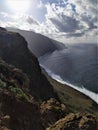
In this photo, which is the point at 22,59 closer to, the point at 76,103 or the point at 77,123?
the point at 76,103

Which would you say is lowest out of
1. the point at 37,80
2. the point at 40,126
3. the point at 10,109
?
the point at 37,80

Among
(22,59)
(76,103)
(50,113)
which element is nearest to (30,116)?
(50,113)

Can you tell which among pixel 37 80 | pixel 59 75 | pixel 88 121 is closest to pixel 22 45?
pixel 37 80

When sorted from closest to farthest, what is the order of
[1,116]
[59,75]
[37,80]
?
[1,116] → [37,80] → [59,75]

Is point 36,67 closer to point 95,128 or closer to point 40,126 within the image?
point 40,126

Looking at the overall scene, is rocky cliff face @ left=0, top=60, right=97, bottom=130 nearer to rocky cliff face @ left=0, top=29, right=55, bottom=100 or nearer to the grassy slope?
rocky cliff face @ left=0, top=29, right=55, bottom=100

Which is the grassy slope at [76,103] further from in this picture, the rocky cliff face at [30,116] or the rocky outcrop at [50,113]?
the rocky cliff face at [30,116]

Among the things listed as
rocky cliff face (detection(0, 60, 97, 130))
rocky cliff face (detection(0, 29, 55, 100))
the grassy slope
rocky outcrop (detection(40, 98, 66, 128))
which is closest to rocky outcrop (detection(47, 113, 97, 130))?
rocky cliff face (detection(0, 60, 97, 130))

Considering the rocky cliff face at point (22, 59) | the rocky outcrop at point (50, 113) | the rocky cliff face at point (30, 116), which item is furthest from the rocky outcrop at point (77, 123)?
the rocky cliff face at point (22, 59)
